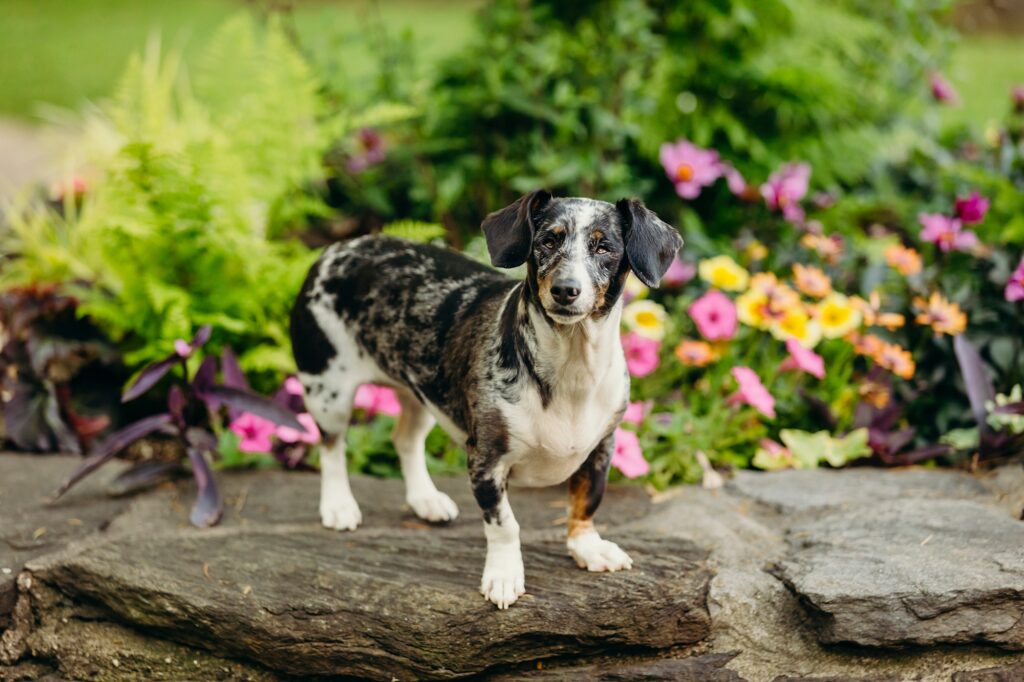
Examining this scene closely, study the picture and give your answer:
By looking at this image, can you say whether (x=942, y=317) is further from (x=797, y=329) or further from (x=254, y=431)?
(x=254, y=431)

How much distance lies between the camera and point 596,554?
11.7 ft

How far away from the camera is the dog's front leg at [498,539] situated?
10.9 feet

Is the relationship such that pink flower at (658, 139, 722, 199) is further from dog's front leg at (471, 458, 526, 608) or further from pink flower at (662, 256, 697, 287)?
dog's front leg at (471, 458, 526, 608)

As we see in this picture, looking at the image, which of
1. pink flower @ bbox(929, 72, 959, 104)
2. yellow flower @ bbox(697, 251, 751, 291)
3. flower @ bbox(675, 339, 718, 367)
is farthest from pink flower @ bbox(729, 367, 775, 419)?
pink flower @ bbox(929, 72, 959, 104)

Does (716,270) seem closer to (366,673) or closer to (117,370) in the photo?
(366,673)

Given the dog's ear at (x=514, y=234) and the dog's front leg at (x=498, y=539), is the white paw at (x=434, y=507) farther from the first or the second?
the dog's ear at (x=514, y=234)

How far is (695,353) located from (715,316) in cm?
24

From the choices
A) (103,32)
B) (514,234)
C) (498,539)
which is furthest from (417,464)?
(103,32)

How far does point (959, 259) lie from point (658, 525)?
2.65m

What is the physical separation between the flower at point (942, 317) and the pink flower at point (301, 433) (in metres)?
2.91

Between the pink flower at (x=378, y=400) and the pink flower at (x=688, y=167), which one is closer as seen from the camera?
the pink flower at (x=378, y=400)

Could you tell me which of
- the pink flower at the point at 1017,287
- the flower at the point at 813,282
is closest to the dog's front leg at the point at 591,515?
the flower at the point at 813,282

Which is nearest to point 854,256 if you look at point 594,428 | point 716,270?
point 716,270

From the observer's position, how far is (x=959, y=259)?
5.41 m
